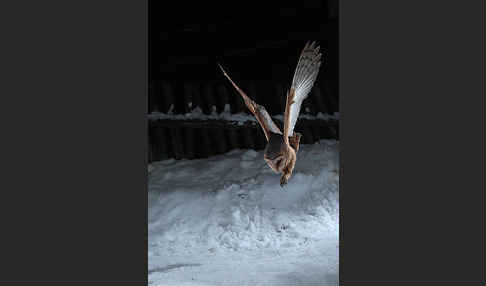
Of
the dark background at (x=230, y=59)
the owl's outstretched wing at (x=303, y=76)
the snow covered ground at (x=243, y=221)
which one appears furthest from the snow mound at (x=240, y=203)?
the owl's outstretched wing at (x=303, y=76)

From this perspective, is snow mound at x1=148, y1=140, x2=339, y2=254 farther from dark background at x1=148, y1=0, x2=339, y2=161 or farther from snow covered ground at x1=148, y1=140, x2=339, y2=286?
dark background at x1=148, y1=0, x2=339, y2=161

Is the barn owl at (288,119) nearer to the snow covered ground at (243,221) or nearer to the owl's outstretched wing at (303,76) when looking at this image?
the owl's outstretched wing at (303,76)

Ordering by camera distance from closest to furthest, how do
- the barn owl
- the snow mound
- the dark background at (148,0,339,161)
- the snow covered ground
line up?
the barn owl, the snow covered ground, the snow mound, the dark background at (148,0,339,161)

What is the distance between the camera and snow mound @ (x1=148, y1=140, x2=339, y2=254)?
295 centimetres

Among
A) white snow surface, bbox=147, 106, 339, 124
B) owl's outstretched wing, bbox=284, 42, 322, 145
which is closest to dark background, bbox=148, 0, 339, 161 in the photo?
white snow surface, bbox=147, 106, 339, 124

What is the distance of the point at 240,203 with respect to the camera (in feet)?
10.9

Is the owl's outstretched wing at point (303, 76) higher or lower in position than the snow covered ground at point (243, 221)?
higher

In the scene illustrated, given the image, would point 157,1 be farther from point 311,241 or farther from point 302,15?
point 311,241

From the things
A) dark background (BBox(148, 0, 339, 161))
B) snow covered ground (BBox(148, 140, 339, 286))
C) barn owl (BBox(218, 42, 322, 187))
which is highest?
dark background (BBox(148, 0, 339, 161))

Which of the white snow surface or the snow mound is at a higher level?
the white snow surface

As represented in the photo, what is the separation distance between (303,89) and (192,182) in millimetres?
1753

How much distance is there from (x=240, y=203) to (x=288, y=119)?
157 centimetres

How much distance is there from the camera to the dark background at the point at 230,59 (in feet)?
11.6

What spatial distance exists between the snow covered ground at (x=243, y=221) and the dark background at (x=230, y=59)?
0.22 m
